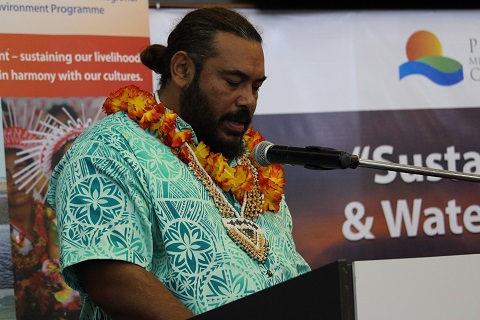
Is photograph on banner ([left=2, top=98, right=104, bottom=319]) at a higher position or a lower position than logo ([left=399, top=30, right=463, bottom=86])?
lower

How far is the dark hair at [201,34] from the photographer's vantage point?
8.98 feet

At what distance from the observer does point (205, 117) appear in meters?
2.72

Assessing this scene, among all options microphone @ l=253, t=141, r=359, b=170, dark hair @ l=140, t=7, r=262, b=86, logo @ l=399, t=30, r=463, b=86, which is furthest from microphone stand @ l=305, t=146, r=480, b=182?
logo @ l=399, t=30, r=463, b=86

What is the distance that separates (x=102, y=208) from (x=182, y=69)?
63 cm

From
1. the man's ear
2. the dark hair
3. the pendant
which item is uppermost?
the dark hair

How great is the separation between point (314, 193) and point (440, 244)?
64 cm

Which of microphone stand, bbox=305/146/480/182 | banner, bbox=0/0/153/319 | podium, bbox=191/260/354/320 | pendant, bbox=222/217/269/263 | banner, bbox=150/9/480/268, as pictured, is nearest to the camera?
podium, bbox=191/260/354/320

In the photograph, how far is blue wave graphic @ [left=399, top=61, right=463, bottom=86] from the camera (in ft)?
14.0

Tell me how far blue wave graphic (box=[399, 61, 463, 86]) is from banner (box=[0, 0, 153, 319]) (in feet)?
4.56

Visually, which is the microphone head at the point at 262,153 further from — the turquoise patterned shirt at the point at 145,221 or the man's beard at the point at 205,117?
the man's beard at the point at 205,117

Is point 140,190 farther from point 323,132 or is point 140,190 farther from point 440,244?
point 440,244

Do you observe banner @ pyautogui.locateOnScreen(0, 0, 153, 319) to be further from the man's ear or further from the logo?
the logo

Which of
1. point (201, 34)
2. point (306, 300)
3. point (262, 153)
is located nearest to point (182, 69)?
point (201, 34)

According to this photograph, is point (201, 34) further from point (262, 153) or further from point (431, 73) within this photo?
point (431, 73)
